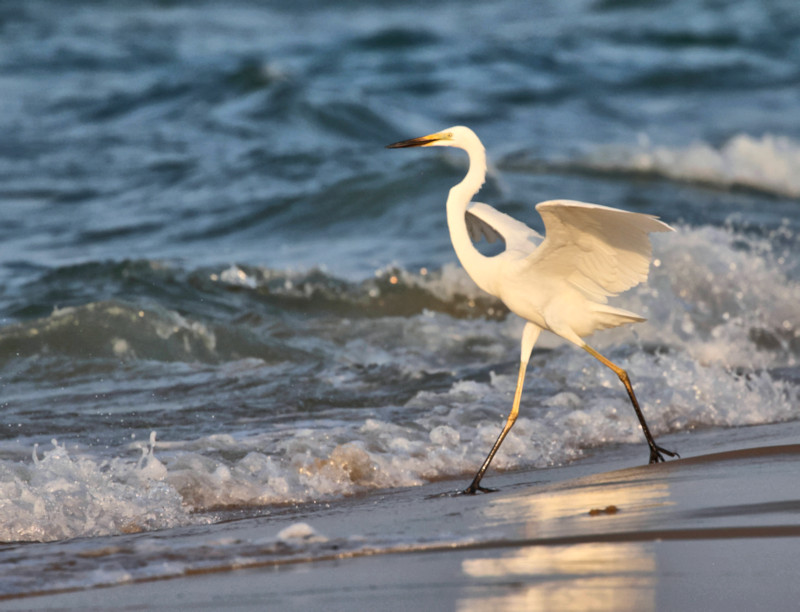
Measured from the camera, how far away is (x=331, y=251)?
31.7ft

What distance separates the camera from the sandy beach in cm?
268

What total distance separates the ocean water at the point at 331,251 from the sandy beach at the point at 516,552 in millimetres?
349

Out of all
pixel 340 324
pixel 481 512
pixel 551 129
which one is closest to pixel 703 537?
pixel 481 512

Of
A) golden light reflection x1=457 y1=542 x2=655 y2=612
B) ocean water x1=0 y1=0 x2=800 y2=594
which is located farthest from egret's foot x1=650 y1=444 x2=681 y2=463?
golden light reflection x1=457 y1=542 x2=655 y2=612

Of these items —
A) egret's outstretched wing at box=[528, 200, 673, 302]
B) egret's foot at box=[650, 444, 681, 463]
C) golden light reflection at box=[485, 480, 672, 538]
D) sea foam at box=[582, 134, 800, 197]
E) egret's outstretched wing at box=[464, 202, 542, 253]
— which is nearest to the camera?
golden light reflection at box=[485, 480, 672, 538]

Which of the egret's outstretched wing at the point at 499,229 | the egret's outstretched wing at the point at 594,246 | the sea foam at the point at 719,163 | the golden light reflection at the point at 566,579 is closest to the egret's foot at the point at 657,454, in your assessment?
the egret's outstretched wing at the point at 594,246

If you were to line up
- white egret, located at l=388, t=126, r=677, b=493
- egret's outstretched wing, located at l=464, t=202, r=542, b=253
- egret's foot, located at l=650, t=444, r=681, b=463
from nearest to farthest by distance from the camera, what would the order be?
white egret, located at l=388, t=126, r=677, b=493 < egret's foot, located at l=650, t=444, r=681, b=463 < egret's outstretched wing, located at l=464, t=202, r=542, b=253

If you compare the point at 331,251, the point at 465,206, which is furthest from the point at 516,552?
the point at 331,251

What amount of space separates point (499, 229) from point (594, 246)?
620mm

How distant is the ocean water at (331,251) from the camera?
186 inches

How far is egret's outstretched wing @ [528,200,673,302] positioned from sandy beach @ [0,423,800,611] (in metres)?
0.86

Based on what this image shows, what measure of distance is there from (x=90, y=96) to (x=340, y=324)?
31.4 ft

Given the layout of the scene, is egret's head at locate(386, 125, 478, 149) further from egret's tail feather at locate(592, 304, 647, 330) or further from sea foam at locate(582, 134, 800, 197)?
sea foam at locate(582, 134, 800, 197)

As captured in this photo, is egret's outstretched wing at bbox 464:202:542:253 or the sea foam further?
the sea foam
